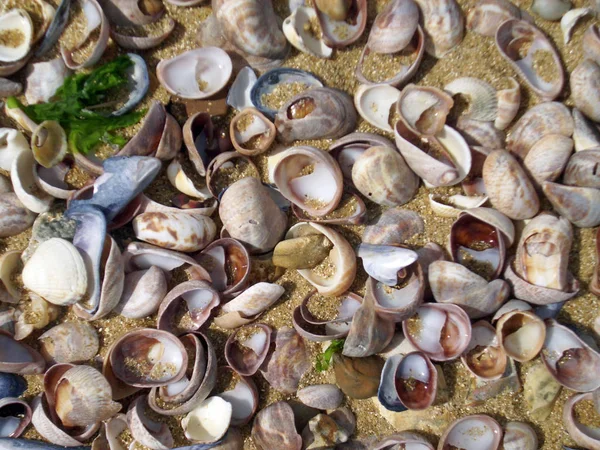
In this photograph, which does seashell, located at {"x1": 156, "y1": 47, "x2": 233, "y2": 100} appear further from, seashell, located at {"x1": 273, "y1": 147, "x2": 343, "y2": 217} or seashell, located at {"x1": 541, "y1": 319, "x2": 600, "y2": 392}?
seashell, located at {"x1": 541, "y1": 319, "x2": 600, "y2": 392}

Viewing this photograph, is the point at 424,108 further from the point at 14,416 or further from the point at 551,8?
the point at 14,416

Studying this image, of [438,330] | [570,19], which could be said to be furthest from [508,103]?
[438,330]

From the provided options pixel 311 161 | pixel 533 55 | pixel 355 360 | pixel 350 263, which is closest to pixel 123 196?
pixel 311 161

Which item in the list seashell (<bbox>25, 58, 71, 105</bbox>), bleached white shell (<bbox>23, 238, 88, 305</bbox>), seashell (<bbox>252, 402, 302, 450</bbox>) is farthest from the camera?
seashell (<bbox>25, 58, 71, 105</bbox>)

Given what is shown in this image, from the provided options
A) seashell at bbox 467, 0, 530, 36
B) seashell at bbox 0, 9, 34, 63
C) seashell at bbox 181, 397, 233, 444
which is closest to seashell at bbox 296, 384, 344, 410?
seashell at bbox 181, 397, 233, 444

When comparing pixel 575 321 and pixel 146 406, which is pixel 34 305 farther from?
pixel 575 321
